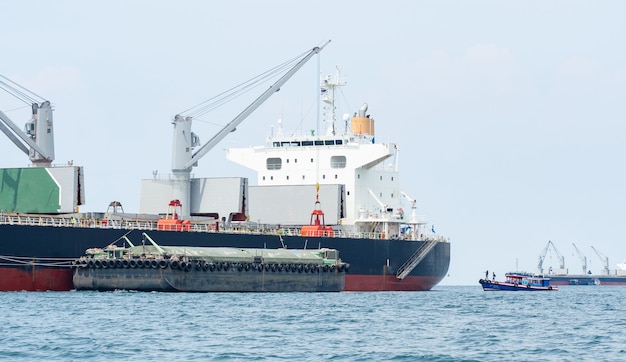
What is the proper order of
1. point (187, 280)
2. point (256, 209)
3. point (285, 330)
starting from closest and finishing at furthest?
1. point (285, 330)
2. point (187, 280)
3. point (256, 209)

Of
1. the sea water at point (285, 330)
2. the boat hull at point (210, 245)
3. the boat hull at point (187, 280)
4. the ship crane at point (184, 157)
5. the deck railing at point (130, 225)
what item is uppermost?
the ship crane at point (184, 157)

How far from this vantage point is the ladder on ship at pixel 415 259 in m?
72.3

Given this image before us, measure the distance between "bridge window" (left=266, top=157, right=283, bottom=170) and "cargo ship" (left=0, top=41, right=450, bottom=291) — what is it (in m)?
0.06

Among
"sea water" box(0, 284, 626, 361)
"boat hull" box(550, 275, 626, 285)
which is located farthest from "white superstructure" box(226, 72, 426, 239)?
"boat hull" box(550, 275, 626, 285)

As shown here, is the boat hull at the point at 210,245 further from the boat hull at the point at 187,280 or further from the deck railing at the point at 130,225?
the boat hull at the point at 187,280

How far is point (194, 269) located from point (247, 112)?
1872cm

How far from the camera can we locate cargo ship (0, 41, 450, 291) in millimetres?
55125

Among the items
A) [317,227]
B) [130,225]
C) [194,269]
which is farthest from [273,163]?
[194,269]

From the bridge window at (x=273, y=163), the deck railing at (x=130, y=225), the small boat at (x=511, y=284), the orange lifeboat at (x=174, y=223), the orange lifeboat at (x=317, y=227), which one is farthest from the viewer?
the small boat at (x=511, y=284)

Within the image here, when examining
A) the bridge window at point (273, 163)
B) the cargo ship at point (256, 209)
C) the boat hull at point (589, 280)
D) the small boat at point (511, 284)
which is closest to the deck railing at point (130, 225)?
the cargo ship at point (256, 209)

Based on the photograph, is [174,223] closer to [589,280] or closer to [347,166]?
[347,166]

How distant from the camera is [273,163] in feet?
249

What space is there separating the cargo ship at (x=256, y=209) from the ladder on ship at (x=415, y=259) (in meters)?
0.06

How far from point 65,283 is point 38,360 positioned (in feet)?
86.0
